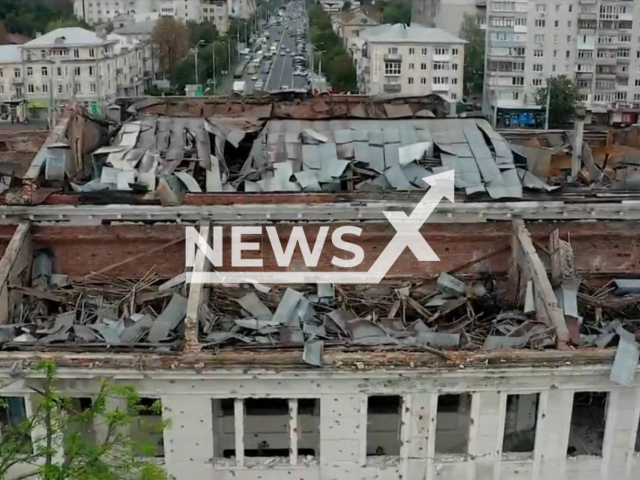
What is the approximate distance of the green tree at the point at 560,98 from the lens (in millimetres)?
51125

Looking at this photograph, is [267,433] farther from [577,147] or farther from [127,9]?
[127,9]

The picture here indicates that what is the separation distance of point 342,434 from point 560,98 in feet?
146

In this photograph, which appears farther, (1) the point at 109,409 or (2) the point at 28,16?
(2) the point at 28,16

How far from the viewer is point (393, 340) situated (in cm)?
1161

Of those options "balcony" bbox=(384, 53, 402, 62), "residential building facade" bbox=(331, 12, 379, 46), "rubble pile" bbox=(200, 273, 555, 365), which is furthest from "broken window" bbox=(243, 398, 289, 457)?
"residential building facade" bbox=(331, 12, 379, 46)

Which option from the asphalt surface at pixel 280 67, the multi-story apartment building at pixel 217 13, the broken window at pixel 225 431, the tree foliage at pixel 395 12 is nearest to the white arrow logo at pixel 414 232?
the broken window at pixel 225 431

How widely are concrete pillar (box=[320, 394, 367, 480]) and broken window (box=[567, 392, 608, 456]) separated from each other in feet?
10.9

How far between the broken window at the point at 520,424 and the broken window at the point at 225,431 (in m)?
4.08

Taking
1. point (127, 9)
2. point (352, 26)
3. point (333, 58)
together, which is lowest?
point (333, 58)

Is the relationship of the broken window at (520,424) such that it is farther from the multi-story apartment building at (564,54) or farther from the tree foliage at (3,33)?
the tree foliage at (3,33)

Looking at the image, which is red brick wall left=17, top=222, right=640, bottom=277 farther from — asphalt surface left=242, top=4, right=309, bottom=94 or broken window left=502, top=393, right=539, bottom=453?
asphalt surface left=242, top=4, right=309, bottom=94

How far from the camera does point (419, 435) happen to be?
Result: 37.1 ft

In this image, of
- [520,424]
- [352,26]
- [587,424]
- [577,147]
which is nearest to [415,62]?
[352,26]

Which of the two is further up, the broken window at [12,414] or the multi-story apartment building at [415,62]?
the multi-story apartment building at [415,62]
